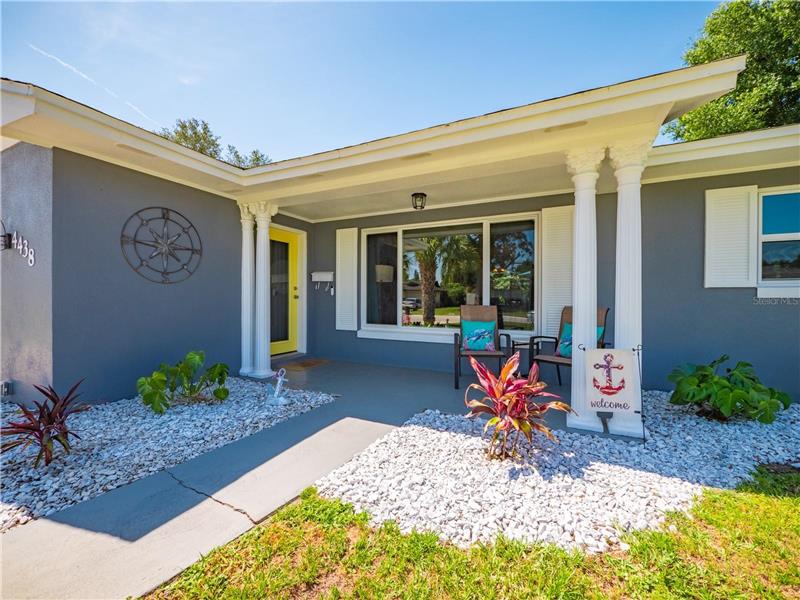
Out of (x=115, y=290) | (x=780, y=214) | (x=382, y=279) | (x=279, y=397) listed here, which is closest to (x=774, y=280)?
(x=780, y=214)

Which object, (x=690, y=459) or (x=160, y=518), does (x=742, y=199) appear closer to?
(x=690, y=459)

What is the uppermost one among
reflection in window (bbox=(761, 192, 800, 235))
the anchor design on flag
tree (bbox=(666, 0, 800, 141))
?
tree (bbox=(666, 0, 800, 141))

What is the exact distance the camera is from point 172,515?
1.86m

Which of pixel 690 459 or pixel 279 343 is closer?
pixel 690 459

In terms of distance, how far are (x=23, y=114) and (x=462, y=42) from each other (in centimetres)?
456

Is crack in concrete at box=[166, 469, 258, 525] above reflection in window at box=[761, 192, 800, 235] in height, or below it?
below

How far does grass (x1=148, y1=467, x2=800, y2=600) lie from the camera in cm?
139

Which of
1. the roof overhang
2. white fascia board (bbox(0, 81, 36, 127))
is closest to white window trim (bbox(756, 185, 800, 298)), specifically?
the roof overhang

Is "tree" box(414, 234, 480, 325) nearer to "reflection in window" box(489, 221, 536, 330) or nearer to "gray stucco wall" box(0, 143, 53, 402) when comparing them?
A: "reflection in window" box(489, 221, 536, 330)

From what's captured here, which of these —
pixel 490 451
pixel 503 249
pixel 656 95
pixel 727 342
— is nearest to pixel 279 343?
pixel 503 249

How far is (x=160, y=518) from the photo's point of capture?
1.83m

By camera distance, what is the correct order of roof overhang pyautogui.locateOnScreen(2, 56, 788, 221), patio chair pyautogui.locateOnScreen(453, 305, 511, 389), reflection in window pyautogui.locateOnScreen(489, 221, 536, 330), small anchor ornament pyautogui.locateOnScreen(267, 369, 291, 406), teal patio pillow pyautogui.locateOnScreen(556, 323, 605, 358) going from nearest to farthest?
roof overhang pyautogui.locateOnScreen(2, 56, 788, 221) → small anchor ornament pyautogui.locateOnScreen(267, 369, 291, 406) → teal patio pillow pyautogui.locateOnScreen(556, 323, 605, 358) → patio chair pyautogui.locateOnScreen(453, 305, 511, 389) → reflection in window pyautogui.locateOnScreen(489, 221, 536, 330)

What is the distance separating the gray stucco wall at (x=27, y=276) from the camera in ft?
10.5

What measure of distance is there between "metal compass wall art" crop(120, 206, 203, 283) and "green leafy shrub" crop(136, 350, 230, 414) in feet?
3.63
